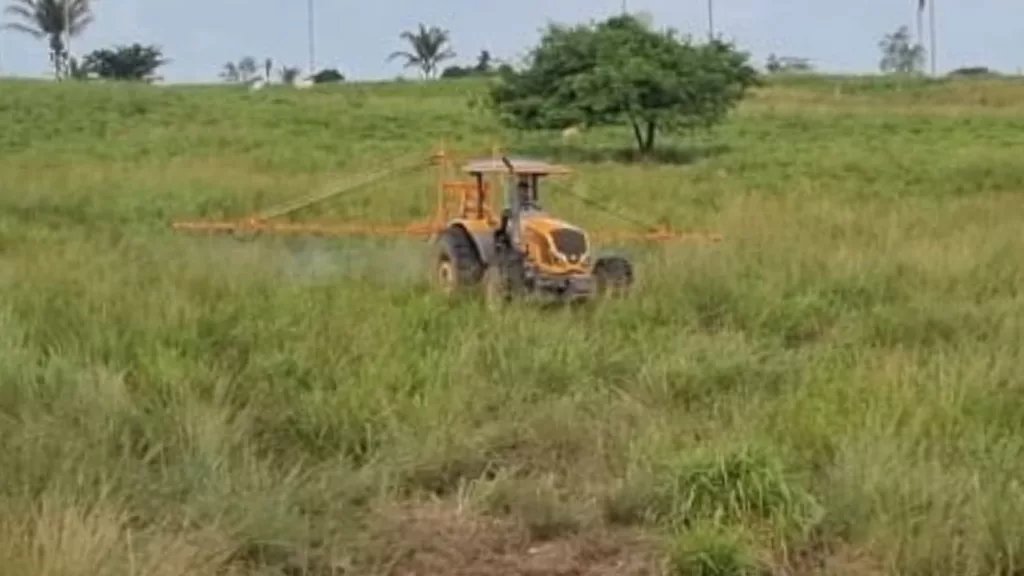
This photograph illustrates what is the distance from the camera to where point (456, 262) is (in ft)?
34.5

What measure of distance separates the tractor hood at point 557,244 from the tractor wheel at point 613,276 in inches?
5.7

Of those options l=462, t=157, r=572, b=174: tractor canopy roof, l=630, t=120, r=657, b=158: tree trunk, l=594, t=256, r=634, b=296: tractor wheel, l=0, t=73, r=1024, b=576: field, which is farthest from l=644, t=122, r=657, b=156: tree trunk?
l=594, t=256, r=634, b=296: tractor wheel

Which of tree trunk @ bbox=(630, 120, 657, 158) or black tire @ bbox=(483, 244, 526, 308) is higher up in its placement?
tree trunk @ bbox=(630, 120, 657, 158)

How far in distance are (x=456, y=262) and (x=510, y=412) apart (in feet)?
13.8

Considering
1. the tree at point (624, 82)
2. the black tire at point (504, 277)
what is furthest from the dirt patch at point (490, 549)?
the tree at point (624, 82)

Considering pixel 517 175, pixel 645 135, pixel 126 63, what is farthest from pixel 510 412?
pixel 126 63

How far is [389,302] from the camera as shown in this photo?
9.02m

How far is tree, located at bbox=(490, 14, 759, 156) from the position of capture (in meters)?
30.3

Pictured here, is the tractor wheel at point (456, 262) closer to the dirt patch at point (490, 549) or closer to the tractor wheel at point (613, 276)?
the tractor wheel at point (613, 276)

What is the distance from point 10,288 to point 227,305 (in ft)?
4.75

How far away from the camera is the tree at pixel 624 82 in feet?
99.5

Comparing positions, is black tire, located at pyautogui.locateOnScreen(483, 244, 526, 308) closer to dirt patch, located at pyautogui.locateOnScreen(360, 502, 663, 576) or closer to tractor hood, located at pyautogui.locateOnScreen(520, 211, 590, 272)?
tractor hood, located at pyautogui.locateOnScreen(520, 211, 590, 272)

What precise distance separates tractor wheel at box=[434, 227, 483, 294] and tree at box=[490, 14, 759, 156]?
19563 mm

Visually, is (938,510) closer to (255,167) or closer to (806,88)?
(255,167)
